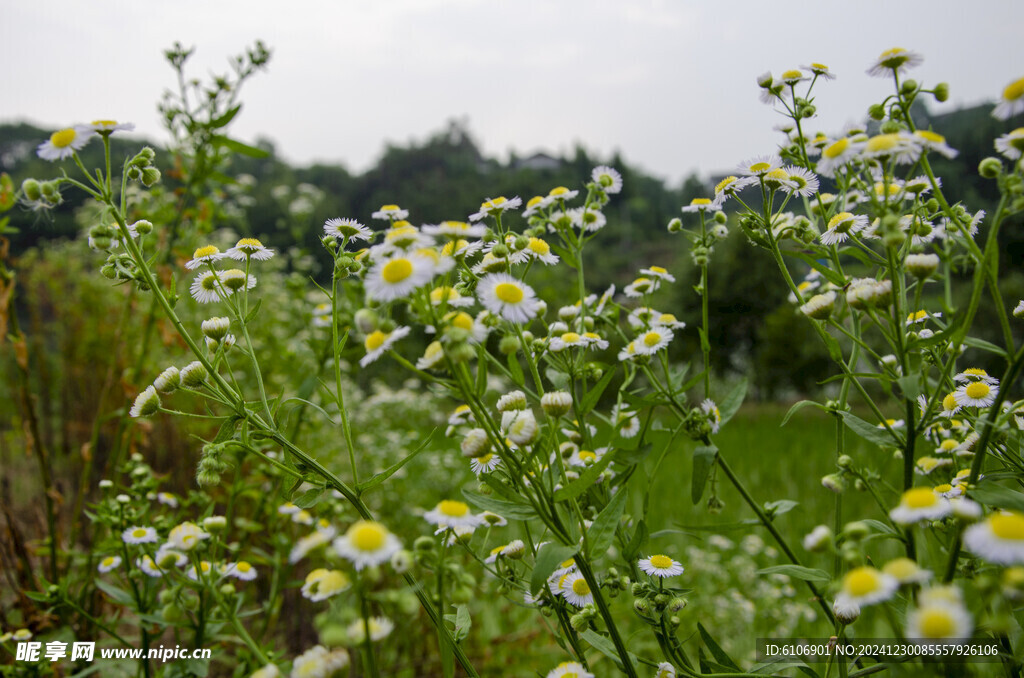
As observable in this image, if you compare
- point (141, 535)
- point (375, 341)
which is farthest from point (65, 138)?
point (141, 535)

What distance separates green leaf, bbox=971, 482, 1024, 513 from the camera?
66cm

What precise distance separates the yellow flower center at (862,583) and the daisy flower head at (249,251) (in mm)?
970

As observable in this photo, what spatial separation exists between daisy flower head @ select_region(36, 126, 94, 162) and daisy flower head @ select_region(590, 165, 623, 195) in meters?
0.95

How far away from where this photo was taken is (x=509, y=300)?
0.78 metres

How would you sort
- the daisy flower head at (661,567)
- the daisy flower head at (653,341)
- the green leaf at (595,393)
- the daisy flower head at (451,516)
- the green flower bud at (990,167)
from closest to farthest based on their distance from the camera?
the daisy flower head at (451,516), the green flower bud at (990,167), the green leaf at (595,393), the daisy flower head at (661,567), the daisy flower head at (653,341)

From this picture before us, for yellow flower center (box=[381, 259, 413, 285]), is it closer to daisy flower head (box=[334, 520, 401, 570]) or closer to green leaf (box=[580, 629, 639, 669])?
daisy flower head (box=[334, 520, 401, 570])

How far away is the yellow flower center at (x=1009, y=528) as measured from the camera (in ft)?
1.67

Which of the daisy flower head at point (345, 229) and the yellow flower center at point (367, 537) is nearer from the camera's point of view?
the yellow flower center at point (367, 537)

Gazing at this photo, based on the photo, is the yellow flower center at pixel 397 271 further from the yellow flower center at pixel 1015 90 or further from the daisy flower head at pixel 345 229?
the yellow flower center at pixel 1015 90

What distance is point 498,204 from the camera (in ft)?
3.38

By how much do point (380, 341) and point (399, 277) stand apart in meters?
0.10

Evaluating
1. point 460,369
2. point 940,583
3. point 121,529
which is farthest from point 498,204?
point 121,529

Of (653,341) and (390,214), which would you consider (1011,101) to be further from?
(390,214)

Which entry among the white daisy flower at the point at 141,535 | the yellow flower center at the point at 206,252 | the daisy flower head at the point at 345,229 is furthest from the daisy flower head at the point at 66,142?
the white daisy flower at the point at 141,535
